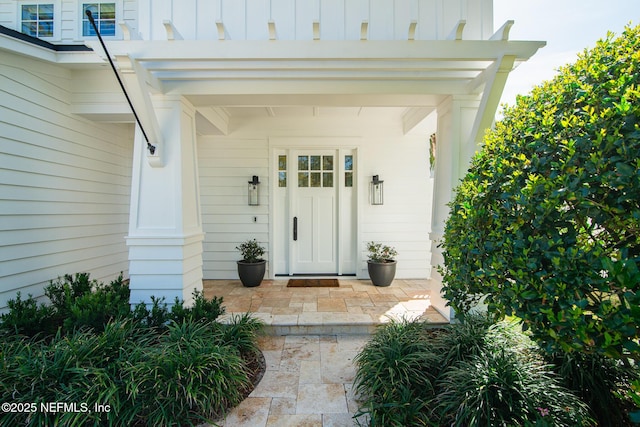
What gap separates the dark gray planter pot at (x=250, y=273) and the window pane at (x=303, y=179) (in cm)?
150

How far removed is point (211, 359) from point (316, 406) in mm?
807

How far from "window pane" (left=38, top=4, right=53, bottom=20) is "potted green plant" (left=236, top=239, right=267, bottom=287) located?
3724 millimetres

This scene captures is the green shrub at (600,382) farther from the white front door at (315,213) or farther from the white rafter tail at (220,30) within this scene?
the white rafter tail at (220,30)

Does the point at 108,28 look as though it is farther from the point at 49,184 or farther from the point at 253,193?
the point at 253,193

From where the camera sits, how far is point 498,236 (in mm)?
1574

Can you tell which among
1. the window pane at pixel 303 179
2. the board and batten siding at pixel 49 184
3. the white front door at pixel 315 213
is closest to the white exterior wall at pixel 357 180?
the white front door at pixel 315 213

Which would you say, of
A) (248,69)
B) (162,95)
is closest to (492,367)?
(248,69)

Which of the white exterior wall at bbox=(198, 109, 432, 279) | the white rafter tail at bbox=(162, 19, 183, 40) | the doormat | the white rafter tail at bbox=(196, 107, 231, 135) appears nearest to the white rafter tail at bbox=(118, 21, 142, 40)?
the white rafter tail at bbox=(162, 19, 183, 40)

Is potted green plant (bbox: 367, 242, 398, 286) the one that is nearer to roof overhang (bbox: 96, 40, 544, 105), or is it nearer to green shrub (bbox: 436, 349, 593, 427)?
roof overhang (bbox: 96, 40, 544, 105)

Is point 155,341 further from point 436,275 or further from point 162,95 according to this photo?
point 436,275

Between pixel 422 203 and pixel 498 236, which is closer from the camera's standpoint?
pixel 498 236

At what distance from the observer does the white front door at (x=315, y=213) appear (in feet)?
16.3

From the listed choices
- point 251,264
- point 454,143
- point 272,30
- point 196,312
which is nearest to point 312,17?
point 272,30

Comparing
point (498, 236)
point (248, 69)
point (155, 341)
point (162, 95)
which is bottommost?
point (155, 341)
